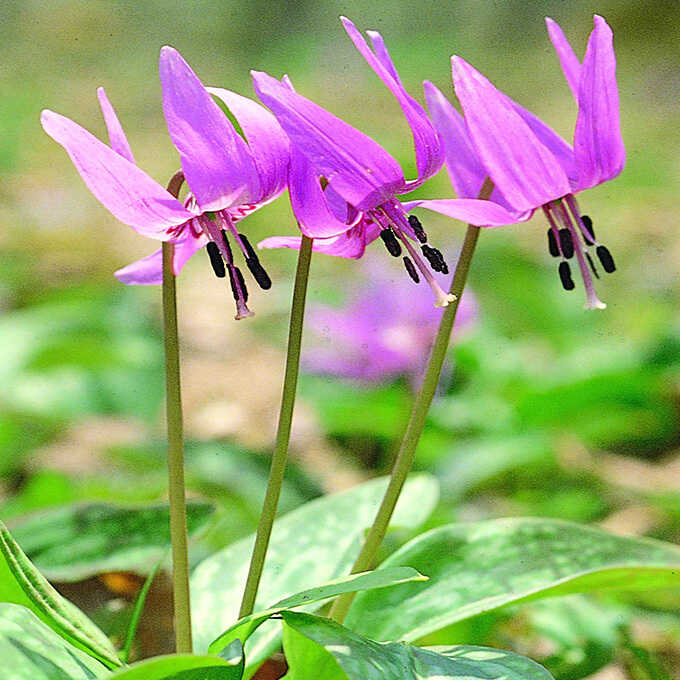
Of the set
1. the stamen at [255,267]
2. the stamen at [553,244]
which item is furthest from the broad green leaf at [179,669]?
the stamen at [553,244]

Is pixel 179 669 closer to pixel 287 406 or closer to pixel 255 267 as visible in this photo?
pixel 287 406

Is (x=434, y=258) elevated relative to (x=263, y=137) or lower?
lower

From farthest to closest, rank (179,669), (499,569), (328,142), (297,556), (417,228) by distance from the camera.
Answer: (297,556) → (499,569) → (417,228) → (328,142) → (179,669)

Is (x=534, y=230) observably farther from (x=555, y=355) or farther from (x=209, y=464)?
(x=209, y=464)

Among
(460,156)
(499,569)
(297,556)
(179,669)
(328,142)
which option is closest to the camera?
(179,669)

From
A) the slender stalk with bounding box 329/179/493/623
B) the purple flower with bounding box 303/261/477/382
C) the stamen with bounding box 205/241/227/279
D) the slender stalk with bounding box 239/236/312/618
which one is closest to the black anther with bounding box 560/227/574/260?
the slender stalk with bounding box 329/179/493/623

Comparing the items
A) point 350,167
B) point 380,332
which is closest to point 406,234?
point 350,167

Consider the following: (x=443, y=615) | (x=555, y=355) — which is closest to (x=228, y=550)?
(x=443, y=615)

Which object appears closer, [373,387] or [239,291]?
[239,291]
